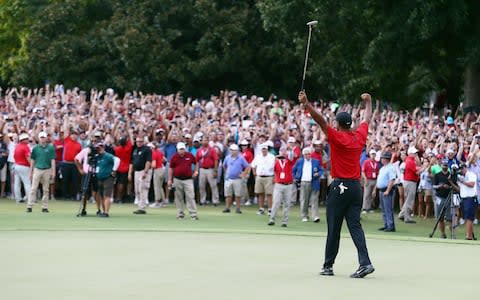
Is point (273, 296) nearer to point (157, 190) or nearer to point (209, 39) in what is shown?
point (157, 190)

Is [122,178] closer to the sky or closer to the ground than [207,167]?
closer to the ground

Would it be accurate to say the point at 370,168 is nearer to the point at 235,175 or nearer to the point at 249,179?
the point at 235,175

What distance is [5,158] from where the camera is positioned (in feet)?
106

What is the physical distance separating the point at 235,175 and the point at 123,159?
329cm

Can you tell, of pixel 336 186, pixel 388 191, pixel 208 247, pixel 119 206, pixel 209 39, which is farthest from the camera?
pixel 209 39

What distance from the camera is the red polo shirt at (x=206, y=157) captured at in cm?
3200

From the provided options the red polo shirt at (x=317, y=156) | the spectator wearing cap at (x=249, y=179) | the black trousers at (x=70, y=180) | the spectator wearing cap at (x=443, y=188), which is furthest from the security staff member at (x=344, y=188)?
the black trousers at (x=70, y=180)

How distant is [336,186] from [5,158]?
760 inches

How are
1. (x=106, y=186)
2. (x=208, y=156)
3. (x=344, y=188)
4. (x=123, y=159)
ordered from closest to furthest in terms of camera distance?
1. (x=344, y=188)
2. (x=106, y=186)
3. (x=123, y=159)
4. (x=208, y=156)

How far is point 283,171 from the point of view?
1054 inches

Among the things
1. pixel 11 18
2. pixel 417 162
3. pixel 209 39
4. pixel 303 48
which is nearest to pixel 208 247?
pixel 417 162

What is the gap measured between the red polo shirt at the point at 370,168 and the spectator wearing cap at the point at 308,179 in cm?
197

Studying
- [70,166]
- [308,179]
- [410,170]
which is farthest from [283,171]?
[70,166]

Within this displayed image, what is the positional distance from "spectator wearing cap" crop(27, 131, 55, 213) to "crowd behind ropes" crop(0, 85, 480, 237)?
25 millimetres
